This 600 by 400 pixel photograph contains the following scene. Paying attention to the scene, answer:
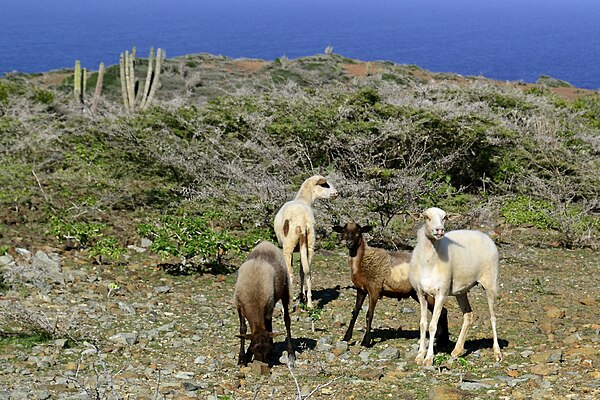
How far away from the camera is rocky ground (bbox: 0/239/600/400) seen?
7559mm

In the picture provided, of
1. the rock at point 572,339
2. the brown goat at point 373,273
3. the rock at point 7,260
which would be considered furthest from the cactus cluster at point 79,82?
the rock at point 572,339

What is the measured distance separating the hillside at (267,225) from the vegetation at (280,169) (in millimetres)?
50

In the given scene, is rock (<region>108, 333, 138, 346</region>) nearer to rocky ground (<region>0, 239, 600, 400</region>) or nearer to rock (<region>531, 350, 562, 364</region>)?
rocky ground (<region>0, 239, 600, 400</region>)

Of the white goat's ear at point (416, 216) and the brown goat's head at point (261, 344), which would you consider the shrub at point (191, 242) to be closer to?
the brown goat's head at point (261, 344)

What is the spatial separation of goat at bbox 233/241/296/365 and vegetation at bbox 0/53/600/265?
396 cm

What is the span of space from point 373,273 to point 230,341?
1750 millimetres

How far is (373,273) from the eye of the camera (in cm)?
978

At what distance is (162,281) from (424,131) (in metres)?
6.53

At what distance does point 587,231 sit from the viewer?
1559cm

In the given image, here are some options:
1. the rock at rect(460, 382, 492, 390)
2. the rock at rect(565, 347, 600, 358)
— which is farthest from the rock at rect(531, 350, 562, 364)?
the rock at rect(460, 382, 492, 390)

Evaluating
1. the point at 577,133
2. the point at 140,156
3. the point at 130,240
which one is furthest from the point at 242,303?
the point at 577,133

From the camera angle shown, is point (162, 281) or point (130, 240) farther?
point (130, 240)

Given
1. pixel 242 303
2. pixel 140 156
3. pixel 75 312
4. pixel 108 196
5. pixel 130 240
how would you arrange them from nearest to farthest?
1. pixel 242 303
2. pixel 75 312
3. pixel 130 240
4. pixel 108 196
5. pixel 140 156

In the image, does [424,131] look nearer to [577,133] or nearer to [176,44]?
[577,133]
